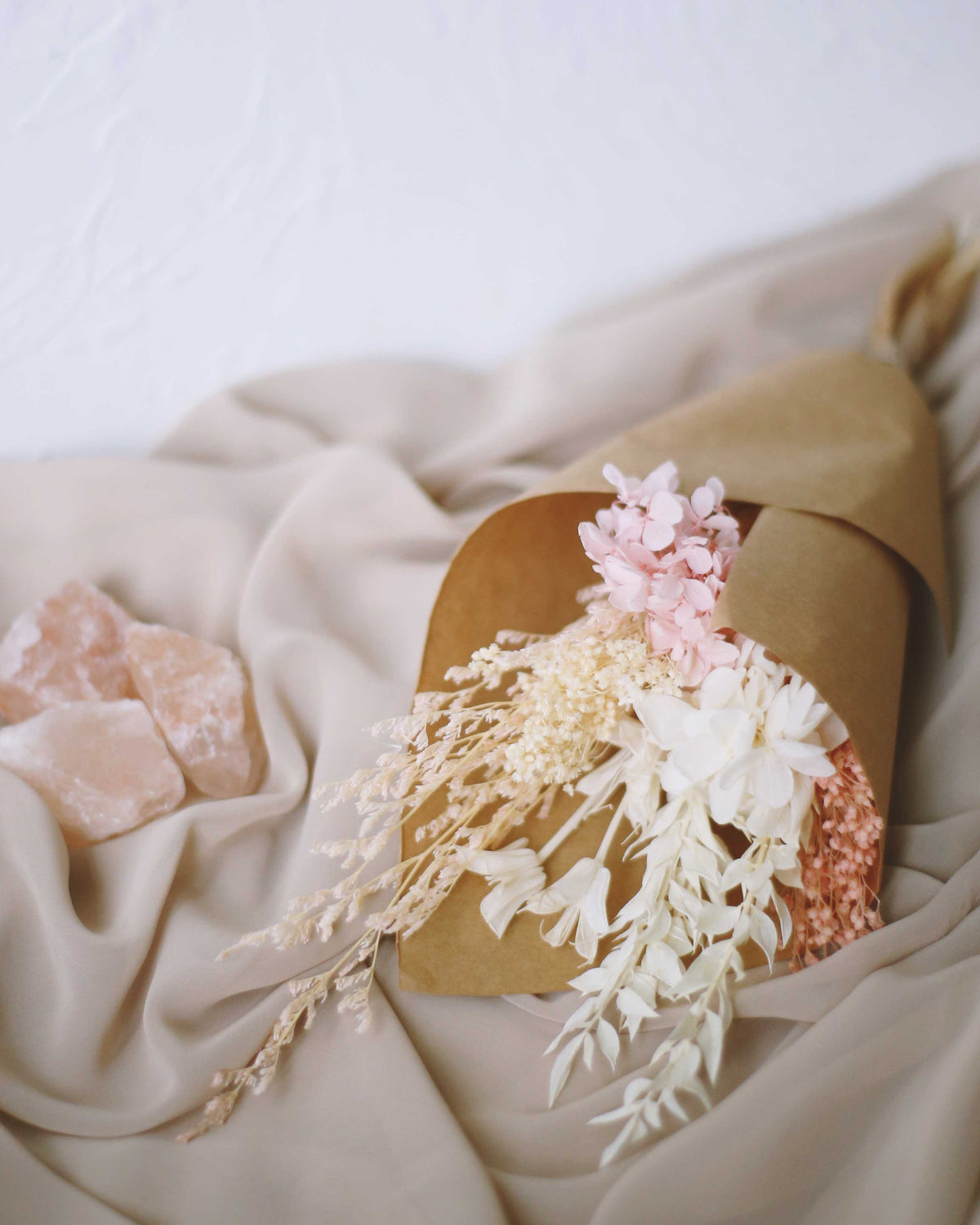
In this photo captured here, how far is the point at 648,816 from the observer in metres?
0.74

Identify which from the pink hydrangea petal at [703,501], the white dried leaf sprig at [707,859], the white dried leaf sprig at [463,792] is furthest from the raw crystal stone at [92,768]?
the pink hydrangea petal at [703,501]

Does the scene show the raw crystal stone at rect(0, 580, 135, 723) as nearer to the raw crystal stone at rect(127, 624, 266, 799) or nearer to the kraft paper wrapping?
the raw crystal stone at rect(127, 624, 266, 799)

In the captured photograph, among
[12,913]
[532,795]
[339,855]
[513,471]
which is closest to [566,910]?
[532,795]

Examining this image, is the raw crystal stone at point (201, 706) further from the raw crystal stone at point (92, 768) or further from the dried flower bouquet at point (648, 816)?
the dried flower bouquet at point (648, 816)

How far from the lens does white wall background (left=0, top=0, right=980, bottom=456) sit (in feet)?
3.53

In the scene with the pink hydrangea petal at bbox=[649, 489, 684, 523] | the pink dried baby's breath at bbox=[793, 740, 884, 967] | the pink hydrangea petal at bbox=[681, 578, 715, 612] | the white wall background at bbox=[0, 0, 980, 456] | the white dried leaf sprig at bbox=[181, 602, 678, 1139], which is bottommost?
the pink dried baby's breath at bbox=[793, 740, 884, 967]

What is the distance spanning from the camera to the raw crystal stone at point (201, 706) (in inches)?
35.4

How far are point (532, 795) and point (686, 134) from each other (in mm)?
891

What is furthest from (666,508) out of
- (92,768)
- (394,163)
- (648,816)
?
(394,163)

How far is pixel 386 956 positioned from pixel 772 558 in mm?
481

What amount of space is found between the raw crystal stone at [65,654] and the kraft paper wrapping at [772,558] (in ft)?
1.24

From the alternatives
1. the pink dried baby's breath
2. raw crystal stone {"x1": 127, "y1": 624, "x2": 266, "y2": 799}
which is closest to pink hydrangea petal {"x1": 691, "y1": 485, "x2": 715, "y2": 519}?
the pink dried baby's breath

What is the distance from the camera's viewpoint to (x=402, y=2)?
1.10 m

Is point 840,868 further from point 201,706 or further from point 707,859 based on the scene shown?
point 201,706
